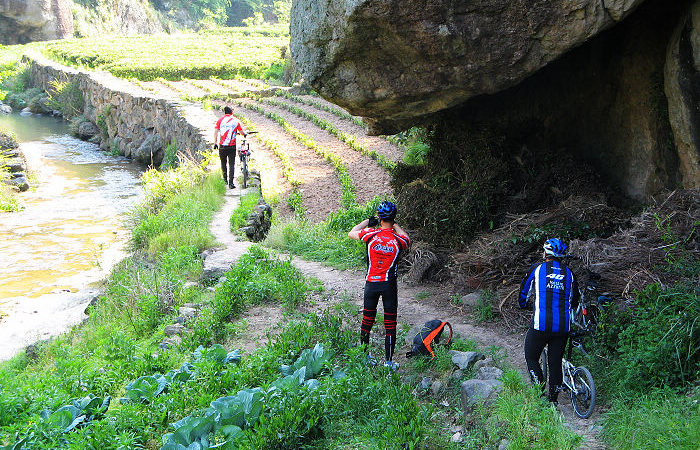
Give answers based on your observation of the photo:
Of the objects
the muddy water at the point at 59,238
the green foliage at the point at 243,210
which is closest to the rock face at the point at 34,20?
the muddy water at the point at 59,238

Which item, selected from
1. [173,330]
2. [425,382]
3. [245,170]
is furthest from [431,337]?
[245,170]

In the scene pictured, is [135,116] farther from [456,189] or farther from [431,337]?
[431,337]

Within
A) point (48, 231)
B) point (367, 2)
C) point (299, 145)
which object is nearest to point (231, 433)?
point (367, 2)

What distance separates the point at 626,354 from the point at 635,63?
13.3ft

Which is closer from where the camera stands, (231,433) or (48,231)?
(231,433)

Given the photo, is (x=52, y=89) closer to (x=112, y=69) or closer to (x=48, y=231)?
(x=112, y=69)

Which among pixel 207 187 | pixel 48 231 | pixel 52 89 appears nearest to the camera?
pixel 207 187

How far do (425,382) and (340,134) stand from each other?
17338 millimetres

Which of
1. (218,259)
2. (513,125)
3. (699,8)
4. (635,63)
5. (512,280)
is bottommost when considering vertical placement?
(218,259)

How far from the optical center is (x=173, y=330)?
329 inches

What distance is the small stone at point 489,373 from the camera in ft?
20.4

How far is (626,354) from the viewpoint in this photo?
5.78 m

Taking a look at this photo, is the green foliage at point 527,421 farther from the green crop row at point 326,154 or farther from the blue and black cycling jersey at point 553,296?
the green crop row at point 326,154

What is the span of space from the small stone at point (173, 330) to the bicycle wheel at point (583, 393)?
4828mm
